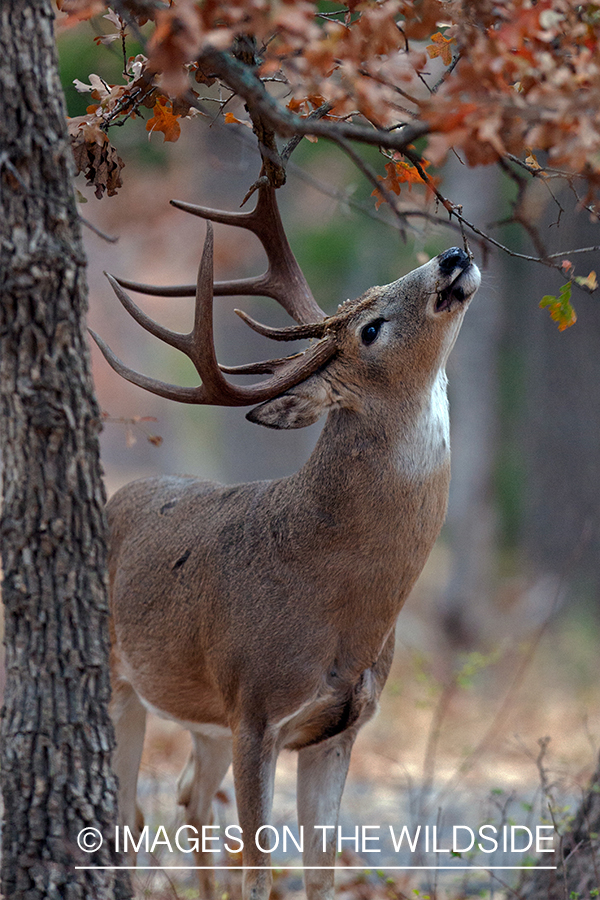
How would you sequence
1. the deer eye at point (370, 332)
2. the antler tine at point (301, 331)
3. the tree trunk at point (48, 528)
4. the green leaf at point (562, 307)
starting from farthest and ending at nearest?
the antler tine at point (301, 331)
the deer eye at point (370, 332)
the green leaf at point (562, 307)
the tree trunk at point (48, 528)

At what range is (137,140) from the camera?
13.3 metres

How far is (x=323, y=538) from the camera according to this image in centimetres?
382

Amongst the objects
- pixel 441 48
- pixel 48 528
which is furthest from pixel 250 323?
pixel 48 528

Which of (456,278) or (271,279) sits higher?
(271,279)

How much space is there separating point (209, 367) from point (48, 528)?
1.14m

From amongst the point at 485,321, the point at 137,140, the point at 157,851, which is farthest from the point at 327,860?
the point at 137,140

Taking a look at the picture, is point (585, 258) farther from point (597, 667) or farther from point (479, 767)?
point (479, 767)

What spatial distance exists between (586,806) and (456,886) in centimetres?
135

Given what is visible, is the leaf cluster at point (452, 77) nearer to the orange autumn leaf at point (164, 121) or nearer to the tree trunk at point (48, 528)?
the tree trunk at point (48, 528)

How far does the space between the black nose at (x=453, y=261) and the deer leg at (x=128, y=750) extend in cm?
255

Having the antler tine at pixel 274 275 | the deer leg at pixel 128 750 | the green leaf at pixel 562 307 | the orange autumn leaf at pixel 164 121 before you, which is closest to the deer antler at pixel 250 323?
the antler tine at pixel 274 275

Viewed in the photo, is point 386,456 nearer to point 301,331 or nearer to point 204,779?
point 301,331

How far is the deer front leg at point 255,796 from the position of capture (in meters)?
3.75

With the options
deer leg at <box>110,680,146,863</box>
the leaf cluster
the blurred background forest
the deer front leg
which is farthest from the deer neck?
the blurred background forest
